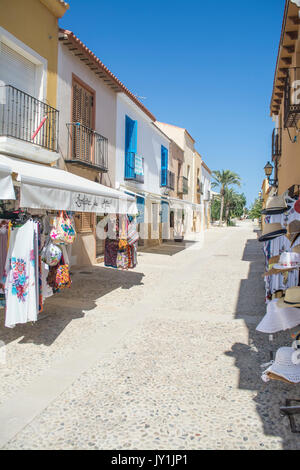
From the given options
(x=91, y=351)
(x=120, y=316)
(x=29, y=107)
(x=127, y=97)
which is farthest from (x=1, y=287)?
(x=127, y=97)

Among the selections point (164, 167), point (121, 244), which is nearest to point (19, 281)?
point (121, 244)

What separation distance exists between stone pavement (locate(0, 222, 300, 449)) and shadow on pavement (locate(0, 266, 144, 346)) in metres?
0.03

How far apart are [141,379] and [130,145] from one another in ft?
43.4

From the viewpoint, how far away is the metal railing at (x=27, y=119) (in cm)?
841

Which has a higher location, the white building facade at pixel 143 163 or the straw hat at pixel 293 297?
the white building facade at pixel 143 163

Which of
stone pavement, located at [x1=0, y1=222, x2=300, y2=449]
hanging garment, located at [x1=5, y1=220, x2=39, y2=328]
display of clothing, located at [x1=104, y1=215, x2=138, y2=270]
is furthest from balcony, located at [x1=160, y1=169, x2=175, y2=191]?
hanging garment, located at [x1=5, y1=220, x2=39, y2=328]

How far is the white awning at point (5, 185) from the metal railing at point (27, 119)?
3.92m

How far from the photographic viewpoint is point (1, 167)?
4.54 meters

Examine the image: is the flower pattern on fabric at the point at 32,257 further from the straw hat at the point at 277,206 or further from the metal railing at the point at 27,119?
the metal railing at the point at 27,119

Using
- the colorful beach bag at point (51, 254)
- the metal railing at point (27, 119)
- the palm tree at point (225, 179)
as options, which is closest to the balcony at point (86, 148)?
the metal railing at point (27, 119)

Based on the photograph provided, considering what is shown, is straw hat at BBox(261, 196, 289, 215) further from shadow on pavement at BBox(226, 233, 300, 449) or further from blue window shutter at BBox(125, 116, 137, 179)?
blue window shutter at BBox(125, 116, 137, 179)

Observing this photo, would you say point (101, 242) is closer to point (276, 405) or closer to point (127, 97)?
point (127, 97)

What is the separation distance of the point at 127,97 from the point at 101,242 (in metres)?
6.39

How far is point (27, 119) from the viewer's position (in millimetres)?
8844
